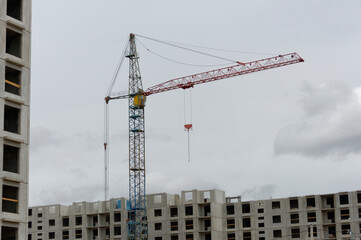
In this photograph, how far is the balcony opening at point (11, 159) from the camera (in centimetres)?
4281

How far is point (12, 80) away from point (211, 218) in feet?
329

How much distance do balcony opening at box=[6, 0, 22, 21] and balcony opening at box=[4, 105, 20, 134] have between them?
6052mm

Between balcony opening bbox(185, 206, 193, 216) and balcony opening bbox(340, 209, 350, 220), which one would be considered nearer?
balcony opening bbox(340, 209, 350, 220)

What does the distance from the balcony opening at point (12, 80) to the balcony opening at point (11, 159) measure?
11.8 ft

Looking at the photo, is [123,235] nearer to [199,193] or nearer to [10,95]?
[199,193]

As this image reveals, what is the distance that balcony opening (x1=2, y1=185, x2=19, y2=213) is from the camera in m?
42.0

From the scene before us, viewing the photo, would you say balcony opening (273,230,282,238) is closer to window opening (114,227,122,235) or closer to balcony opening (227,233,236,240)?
balcony opening (227,233,236,240)

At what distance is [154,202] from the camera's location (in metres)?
148

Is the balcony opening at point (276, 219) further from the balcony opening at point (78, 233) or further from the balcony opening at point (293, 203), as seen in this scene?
the balcony opening at point (78, 233)

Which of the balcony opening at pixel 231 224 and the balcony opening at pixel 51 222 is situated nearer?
the balcony opening at pixel 231 224

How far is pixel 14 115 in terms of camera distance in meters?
43.9

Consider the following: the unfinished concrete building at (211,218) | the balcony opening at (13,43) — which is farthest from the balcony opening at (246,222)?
the balcony opening at (13,43)

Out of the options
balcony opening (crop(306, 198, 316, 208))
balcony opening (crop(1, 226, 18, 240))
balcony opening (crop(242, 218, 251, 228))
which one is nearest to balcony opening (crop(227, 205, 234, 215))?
balcony opening (crop(242, 218, 251, 228))

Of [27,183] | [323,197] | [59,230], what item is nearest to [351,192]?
[323,197]
